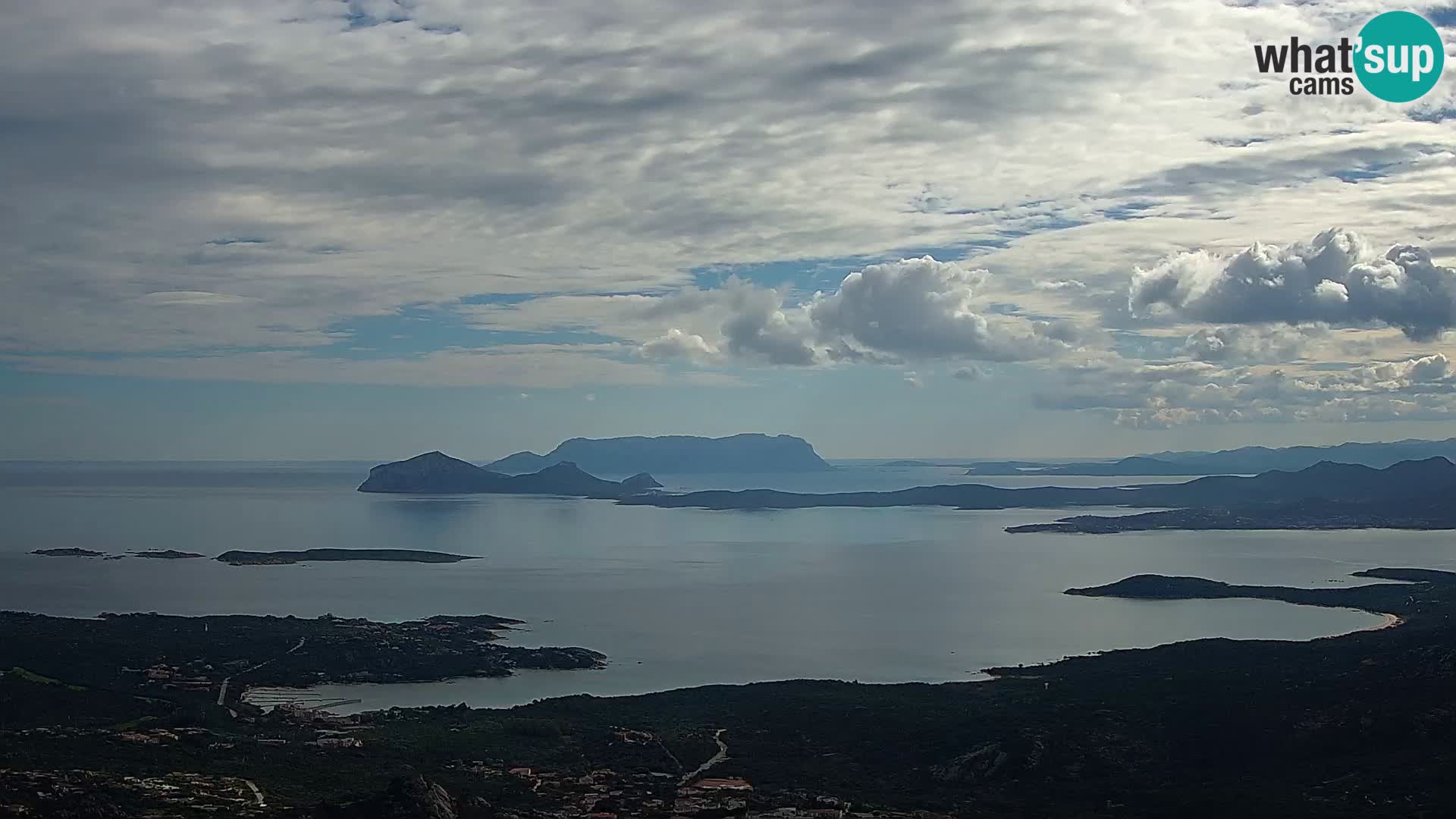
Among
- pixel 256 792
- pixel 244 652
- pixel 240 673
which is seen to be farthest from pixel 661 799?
pixel 244 652

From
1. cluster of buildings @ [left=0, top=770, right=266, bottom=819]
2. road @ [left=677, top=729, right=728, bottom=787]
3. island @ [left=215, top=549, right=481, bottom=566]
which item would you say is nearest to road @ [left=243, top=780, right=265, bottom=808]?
cluster of buildings @ [left=0, top=770, right=266, bottom=819]

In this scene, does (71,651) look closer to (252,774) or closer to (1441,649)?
(252,774)

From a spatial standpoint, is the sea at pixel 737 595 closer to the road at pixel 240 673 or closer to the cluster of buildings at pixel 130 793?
the road at pixel 240 673

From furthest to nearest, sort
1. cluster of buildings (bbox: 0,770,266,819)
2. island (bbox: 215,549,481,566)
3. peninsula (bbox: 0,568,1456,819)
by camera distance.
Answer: island (bbox: 215,549,481,566)
peninsula (bbox: 0,568,1456,819)
cluster of buildings (bbox: 0,770,266,819)

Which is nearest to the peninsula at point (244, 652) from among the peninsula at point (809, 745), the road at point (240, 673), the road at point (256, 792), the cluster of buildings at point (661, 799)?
the road at point (240, 673)

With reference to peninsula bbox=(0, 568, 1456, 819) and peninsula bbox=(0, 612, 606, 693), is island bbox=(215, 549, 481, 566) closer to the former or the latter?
peninsula bbox=(0, 612, 606, 693)

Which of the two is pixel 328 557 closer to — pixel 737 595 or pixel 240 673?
pixel 737 595

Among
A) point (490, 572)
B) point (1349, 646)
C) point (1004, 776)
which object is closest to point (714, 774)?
point (1004, 776)
